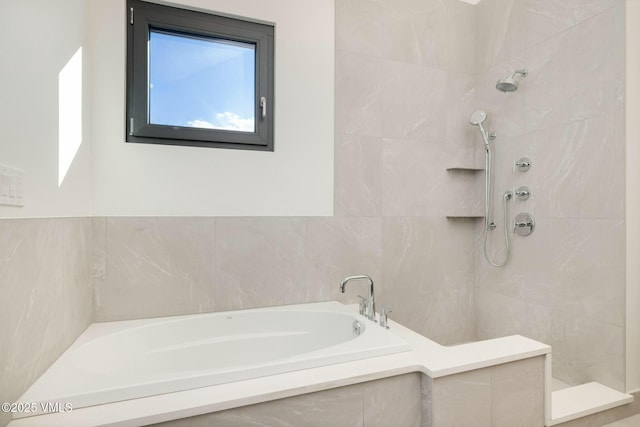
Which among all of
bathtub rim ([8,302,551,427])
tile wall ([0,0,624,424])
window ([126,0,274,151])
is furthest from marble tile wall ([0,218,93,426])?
window ([126,0,274,151])

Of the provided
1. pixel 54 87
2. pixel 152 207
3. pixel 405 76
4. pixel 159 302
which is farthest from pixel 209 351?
pixel 405 76

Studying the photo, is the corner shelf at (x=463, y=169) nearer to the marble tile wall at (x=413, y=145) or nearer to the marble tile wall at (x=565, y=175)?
the marble tile wall at (x=413, y=145)

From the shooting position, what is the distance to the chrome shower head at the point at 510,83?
216cm

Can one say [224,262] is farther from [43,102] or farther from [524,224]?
[524,224]

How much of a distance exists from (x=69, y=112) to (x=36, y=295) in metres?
0.79

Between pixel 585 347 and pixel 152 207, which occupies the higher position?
pixel 152 207

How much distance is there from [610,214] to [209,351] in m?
2.23

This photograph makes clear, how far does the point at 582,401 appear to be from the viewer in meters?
1.68

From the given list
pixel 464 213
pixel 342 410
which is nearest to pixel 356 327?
pixel 342 410

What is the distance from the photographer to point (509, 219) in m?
2.36

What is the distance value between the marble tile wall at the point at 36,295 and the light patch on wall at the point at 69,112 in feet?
0.88

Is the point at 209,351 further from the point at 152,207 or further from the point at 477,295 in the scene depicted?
the point at 477,295

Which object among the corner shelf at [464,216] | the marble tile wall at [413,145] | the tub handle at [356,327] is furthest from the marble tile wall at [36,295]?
the corner shelf at [464,216]

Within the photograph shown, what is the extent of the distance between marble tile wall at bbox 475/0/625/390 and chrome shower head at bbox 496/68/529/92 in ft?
0.19
